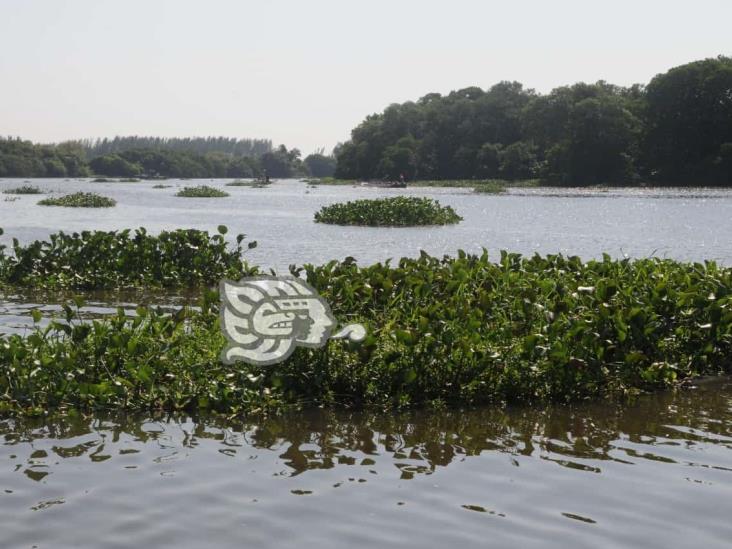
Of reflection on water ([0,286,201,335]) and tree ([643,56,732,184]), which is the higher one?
tree ([643,56,732,184])

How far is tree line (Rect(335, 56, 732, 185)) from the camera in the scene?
101 m

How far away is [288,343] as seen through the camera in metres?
8.05

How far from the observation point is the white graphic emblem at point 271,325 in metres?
8.08

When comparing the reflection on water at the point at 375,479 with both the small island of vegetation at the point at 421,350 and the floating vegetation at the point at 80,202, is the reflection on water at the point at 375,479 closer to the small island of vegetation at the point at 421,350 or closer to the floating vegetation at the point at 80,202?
the small island of vegetation at the point at 421,350

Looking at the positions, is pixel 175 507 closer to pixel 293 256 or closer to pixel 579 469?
pixel 579 469

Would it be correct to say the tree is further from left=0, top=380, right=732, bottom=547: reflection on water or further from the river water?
left=0, top=380, right=732, bottom=547: reflection on water

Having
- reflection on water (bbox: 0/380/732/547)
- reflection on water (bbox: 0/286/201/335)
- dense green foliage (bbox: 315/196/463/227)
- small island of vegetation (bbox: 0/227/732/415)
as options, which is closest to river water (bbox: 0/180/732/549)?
reflection on water (bbox: 0/380/732/547)

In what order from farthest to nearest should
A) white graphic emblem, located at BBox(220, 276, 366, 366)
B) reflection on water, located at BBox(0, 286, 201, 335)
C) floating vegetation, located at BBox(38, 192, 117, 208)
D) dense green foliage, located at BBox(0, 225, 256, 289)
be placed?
floating vegetation, located at BBox(38, 192, 117, 208) < dense green foliage, located at BBox(0, 225, 256, 289) < reflection on water, located at BBox(0, 286, 201, 335) < white graphic emblem, located at BBox(220, 276, 366, 366)

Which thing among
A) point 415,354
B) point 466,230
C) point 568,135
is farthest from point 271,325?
point 568,135

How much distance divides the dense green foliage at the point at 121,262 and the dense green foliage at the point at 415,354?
710cm

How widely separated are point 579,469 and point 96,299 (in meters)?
11.5

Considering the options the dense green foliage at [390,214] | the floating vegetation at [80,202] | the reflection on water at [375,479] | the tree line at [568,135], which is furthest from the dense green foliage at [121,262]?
the tree line at [568,135]

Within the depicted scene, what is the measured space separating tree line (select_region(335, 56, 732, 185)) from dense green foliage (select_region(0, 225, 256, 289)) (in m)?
89.4

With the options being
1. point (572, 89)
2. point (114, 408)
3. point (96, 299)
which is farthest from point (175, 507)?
point (572, 89)
